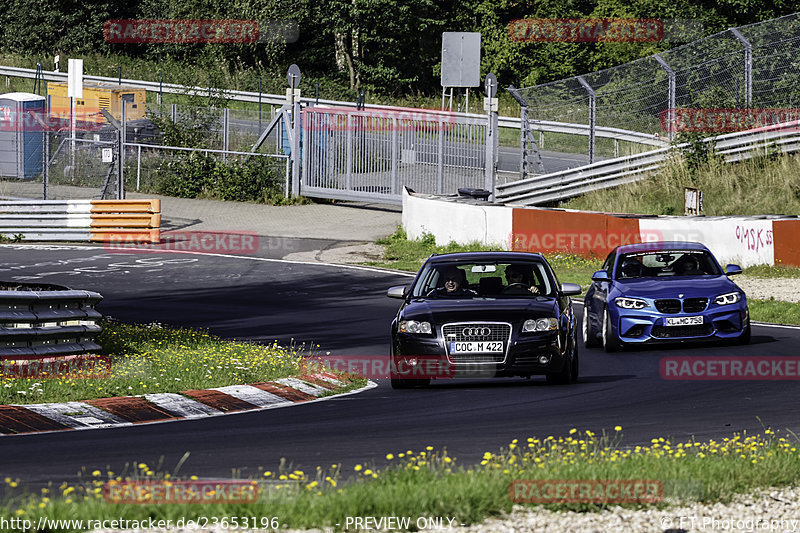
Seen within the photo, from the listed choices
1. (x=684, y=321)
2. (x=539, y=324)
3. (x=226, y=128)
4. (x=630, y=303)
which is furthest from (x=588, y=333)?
(x=226, y=128)

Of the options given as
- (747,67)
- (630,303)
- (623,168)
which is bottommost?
(630,303)

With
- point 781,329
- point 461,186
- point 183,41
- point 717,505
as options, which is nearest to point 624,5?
point 183,41

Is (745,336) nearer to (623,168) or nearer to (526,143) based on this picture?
(623,168)

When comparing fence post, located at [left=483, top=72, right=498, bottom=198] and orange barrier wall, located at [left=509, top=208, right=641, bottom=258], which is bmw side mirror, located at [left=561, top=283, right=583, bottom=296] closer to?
orange barrier wall, located at [left=509, top=208, right=641, bottom=258]

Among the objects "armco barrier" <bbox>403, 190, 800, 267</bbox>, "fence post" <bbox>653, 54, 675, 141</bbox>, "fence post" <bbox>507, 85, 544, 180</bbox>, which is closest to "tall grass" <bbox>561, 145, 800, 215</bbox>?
"fence post" <bbox>653, 54, 675, 141</bbox>

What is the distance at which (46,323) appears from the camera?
13109mm

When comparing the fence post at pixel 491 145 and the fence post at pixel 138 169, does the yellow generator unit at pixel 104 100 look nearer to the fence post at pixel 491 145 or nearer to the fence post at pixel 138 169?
the fence post at pixel 138 169

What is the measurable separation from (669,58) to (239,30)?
33.5m

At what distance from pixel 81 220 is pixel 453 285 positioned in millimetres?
20607

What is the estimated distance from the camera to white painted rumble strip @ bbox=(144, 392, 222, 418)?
39.0 ft

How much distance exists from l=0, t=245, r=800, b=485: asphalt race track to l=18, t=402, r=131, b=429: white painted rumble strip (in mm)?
397

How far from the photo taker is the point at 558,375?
13711 millimetres

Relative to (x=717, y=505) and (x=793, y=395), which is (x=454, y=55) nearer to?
(x=793, y=395)

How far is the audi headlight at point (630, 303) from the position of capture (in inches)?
639
